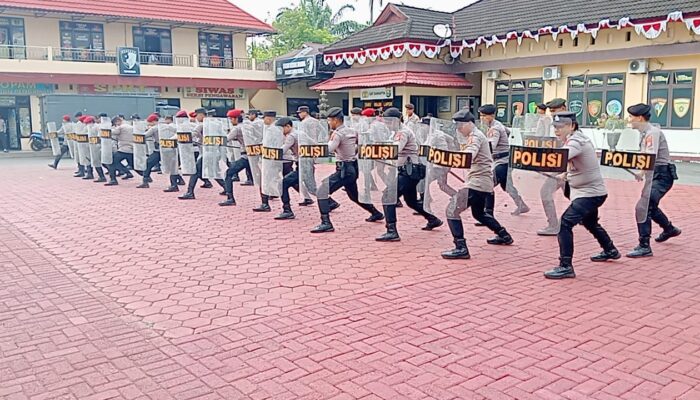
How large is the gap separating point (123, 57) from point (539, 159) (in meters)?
24.2

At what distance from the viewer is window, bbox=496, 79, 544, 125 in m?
20.4

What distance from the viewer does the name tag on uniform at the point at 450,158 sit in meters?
6.79

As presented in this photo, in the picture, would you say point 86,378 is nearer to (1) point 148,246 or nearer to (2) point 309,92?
(1) point 148,246

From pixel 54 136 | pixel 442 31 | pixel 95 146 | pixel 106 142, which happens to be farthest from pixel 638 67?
pixel 54 136

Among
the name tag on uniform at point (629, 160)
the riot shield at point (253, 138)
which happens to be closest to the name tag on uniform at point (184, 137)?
the riot shield at point (253, 138)

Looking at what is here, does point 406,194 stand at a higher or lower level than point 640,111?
lower

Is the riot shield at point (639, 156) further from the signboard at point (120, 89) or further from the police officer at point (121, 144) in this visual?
the signboard at point (120, 89)

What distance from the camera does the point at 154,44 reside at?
2986cm

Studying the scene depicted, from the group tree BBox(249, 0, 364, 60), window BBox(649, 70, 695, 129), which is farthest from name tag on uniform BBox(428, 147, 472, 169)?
tree BBox(249, 0, 364, 60)

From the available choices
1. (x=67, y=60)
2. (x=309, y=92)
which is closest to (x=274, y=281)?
(x=67, y=60)

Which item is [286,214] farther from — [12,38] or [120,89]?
[12,38]

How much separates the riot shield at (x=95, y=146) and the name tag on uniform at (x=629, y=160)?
11158 millimetres

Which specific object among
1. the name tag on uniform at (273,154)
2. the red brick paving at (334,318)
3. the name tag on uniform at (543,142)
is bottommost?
the red brick paving at (334,318)

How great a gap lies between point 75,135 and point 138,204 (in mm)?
5198
